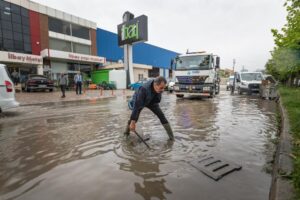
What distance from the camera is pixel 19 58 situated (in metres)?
20.5

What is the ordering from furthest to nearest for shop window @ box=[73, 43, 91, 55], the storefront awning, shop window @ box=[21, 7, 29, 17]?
shop window @ box=[73, 43, 91, 55] < shop window @ box=[21, 7, 29, 17] < the storefront awning

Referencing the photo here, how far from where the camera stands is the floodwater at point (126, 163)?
97.6 inches

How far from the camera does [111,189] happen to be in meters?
2.53

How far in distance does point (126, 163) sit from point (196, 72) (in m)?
9.66

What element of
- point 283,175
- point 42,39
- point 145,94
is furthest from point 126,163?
point 42,39

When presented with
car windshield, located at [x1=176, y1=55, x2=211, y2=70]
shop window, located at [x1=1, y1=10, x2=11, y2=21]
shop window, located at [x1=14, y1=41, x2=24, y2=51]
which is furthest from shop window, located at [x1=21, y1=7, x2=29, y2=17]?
car windshield, located at [x1=176, y1=55, x2=211, y2=70]

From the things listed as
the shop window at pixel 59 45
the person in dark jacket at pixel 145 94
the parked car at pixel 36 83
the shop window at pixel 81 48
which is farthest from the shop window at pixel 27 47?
the person in dark jacket at pixel 145 94

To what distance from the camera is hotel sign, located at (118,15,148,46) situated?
81.3ft

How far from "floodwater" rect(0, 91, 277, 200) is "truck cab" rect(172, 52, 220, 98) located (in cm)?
643

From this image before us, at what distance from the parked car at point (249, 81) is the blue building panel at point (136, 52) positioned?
23.2 m

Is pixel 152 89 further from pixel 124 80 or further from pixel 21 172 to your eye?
pixel 124 80

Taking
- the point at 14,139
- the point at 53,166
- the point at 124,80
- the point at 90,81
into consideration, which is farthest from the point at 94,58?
the point at 53,166

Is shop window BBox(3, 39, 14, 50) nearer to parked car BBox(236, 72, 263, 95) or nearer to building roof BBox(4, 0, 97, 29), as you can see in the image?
building roof BBox(4, 0, 97, 29)

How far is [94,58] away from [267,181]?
27.9 metres
